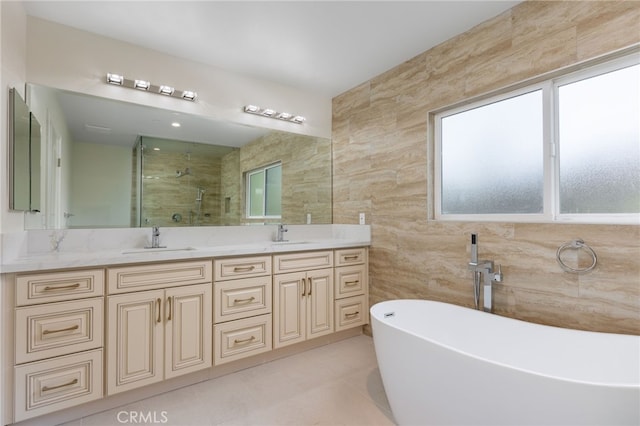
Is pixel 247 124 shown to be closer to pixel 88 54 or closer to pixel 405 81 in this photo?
pixel 88 54

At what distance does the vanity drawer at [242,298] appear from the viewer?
2.19 meters

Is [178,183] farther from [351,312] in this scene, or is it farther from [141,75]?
[351,312]

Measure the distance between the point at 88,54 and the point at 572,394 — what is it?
324cm

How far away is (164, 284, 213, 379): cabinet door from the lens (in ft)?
6.51

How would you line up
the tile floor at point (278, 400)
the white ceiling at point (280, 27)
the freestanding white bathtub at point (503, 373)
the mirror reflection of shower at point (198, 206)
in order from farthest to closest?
the mirror reflection of shower at point (198, 206) < the white ceiling at point (280, 27) < the tile floor at point (278, 400) < the freestanding white bathtub at point (503, 373)

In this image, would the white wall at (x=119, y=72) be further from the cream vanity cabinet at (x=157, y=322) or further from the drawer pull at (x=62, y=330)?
the cream vanity cabinet at (x=157, y=322)

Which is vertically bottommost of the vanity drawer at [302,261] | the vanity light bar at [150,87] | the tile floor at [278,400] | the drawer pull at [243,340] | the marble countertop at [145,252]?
the tile floor at [278,400]

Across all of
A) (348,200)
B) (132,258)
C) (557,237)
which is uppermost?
(348,200)

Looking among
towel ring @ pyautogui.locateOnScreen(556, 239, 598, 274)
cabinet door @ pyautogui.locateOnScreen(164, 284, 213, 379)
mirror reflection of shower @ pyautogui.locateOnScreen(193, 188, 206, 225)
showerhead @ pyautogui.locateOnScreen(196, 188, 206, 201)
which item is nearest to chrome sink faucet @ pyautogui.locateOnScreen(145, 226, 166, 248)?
mirror reflection of shower @ pyautogui.locateOnScreen(193, 188, 206, 225)

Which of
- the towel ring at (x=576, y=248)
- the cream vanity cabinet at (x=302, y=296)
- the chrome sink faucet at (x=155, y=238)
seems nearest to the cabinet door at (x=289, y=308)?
the cream vanity cabinet at (x=302, y=296)

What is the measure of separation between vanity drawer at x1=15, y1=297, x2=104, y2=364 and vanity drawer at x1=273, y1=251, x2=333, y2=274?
1173mm

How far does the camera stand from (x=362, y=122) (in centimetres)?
311

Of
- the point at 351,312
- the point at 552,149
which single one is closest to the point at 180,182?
the point at 351,312

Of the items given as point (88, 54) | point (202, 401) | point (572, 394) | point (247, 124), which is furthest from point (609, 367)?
point (88, 54)
